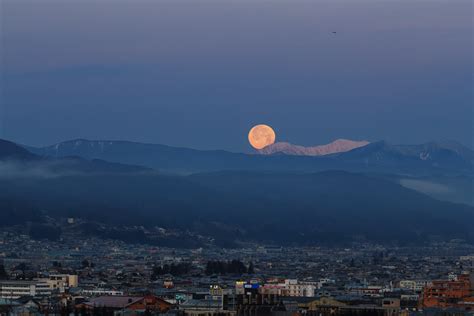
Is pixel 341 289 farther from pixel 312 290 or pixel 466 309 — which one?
pixel 466 309

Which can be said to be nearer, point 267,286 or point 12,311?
point 12,311

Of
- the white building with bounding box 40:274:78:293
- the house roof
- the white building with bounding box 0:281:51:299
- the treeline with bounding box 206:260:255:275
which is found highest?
the treeline with bounding box 206:260:255:275

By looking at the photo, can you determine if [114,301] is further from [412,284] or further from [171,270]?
[171,270]

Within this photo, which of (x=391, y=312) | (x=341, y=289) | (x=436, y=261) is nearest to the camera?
(x=391, y=312)

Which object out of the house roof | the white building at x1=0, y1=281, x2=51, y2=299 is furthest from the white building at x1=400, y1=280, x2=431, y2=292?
the house roof

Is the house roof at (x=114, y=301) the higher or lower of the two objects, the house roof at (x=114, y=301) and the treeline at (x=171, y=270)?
the lower

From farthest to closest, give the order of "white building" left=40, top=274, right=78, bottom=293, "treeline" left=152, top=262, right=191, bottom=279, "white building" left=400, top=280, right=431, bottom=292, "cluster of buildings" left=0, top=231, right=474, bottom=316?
1. "treeline" left=152, top=262, right=191, bottom=279
2. "white building" left=400, top=280, right=431, bottom=292
3. "white building" left=40, top=274, right=78, bottom=293
4. "cluster of buildings" left=0, top=231, right=474, bottom=316

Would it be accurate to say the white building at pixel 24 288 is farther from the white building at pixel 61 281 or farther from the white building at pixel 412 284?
the white building at pixel 412 284

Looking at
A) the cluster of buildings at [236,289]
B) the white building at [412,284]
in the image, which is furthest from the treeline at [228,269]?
the white building at [412,284]

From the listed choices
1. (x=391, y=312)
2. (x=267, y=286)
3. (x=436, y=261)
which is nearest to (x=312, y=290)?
(x=267, y=286)

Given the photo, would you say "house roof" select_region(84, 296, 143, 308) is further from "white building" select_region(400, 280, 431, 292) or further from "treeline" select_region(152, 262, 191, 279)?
"treeline" select_region(152, 262, 191, 279)

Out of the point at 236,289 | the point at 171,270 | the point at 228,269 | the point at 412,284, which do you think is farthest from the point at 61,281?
the point at 171,270
